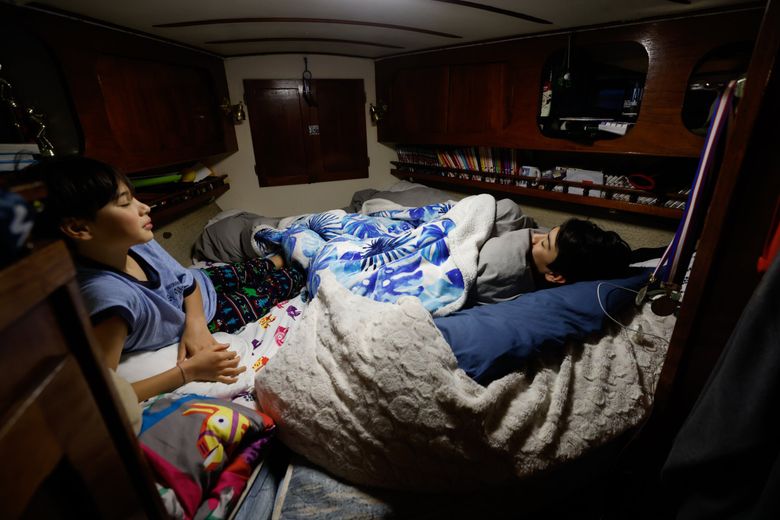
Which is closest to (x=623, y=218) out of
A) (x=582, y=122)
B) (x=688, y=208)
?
(x=582, y=122)

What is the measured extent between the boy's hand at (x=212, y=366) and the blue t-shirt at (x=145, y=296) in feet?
0.46

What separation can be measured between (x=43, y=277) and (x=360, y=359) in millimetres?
651

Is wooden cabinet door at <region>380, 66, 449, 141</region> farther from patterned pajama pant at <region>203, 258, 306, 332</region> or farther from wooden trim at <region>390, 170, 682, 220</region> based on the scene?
patterned pajama pant at <region>203, 258, 306, 332</region>

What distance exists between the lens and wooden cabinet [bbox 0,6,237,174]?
1.44 meters

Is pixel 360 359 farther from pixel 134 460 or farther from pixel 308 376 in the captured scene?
pixel 134 460

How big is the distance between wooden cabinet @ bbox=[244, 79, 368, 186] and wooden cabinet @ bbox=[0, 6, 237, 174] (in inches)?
15.4

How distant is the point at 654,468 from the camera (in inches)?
30.3

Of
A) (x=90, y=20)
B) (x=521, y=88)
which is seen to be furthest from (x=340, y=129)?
(x=90, y=20)

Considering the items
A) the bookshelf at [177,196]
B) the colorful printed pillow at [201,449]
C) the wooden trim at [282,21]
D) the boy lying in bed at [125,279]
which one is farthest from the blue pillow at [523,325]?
the bookshelf at [177,196]

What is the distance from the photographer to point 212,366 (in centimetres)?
103

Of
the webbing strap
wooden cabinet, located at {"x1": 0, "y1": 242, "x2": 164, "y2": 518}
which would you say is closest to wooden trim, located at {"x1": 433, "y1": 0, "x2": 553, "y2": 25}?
the webbing strap

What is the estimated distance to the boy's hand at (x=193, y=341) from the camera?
1.09m

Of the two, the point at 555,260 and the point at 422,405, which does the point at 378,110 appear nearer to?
the point at 555,260

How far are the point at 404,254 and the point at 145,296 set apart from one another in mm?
890
